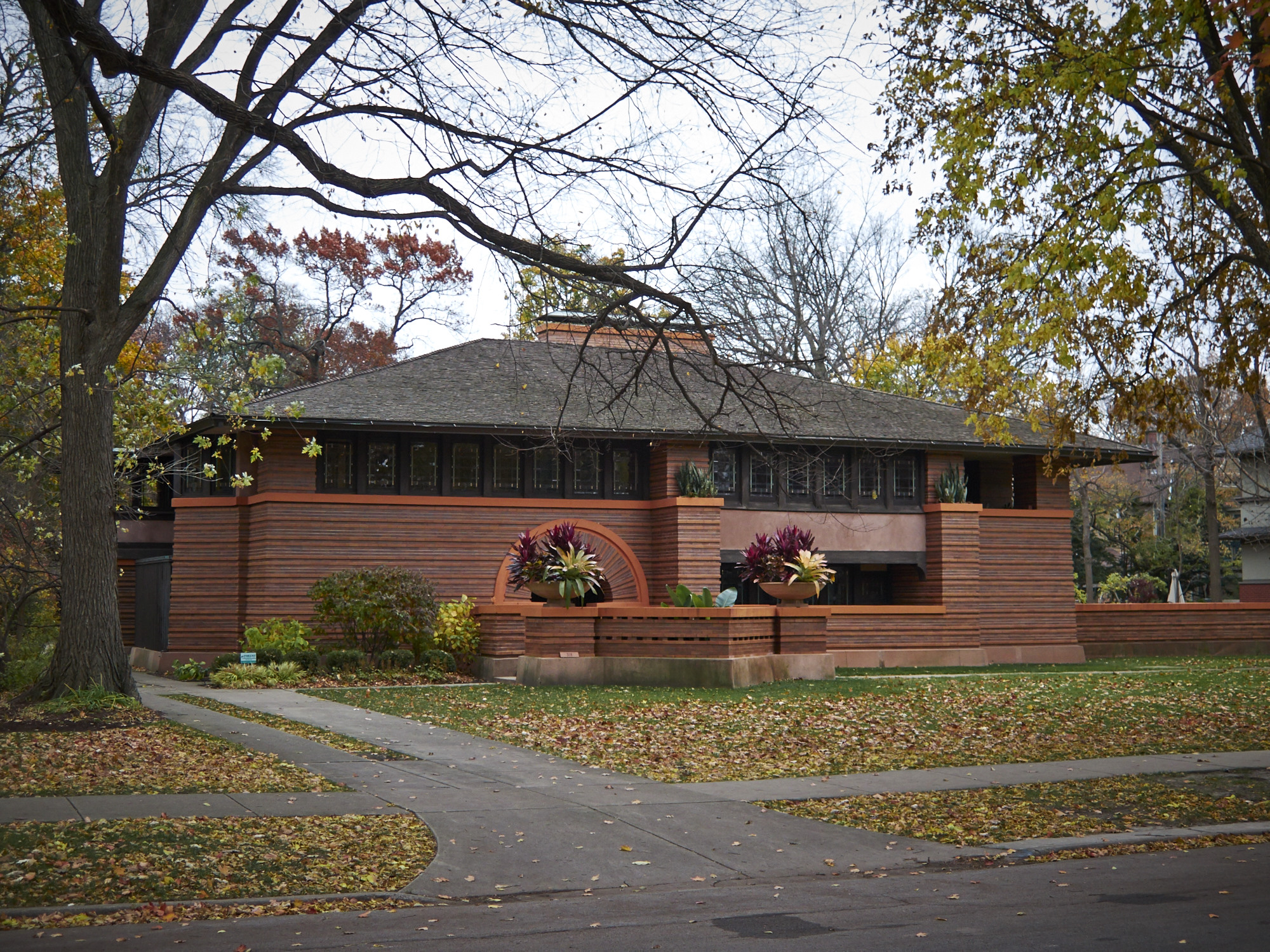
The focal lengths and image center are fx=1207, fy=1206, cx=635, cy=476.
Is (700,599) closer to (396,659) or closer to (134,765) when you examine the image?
(396,659)

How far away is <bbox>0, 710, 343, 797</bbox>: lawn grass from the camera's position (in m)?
10.1

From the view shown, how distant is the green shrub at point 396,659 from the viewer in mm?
22781

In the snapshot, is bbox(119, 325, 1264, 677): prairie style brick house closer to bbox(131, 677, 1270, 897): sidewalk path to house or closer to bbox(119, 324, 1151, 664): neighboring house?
bbox(119, 324, 1151, 664): neighboring house

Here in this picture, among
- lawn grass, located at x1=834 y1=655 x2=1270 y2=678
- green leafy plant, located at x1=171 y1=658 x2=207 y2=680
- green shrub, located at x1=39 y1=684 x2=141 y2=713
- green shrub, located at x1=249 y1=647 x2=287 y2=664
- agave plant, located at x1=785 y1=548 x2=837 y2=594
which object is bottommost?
lawn grass, located at x1=834 y1=655 x2=1270 y2=678

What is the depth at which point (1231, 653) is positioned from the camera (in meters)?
31.0

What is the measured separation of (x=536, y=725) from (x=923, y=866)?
766cm

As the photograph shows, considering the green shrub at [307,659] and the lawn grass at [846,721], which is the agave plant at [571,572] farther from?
the green shrub at [307,659]

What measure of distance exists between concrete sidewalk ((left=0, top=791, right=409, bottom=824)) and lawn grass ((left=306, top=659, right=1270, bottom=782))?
127 inches

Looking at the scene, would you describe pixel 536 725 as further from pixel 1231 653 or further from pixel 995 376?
pixel 1231 653

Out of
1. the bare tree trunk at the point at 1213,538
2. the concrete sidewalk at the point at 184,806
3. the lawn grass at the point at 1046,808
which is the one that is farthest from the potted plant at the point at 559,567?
the bare tree trunk at the point at 1213,538

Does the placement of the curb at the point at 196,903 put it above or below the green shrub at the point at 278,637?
below

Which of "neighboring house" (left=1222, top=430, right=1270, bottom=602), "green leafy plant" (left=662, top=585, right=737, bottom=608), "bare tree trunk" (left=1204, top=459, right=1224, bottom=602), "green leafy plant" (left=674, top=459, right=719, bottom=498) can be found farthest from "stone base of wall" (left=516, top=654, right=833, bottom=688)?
"neighboring house" (left=1222, top=430, right=1270, bottom=602)

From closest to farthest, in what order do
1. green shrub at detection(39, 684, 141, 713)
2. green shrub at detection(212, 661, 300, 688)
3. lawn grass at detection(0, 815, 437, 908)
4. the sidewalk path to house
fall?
lawn grass at detection(0, 815, 437, 908) → the sidewalk path to house → green shrub at detection(39, 684, 141, 713) → green shrub at detection(212, 661, 300, 688)

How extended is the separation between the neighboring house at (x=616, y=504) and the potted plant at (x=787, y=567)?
1391mm
